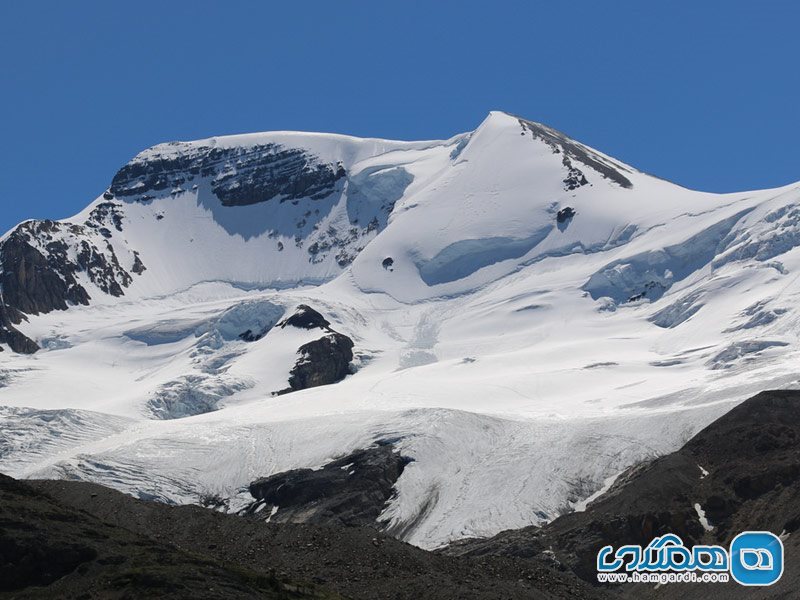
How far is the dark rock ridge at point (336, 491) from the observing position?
135 meters

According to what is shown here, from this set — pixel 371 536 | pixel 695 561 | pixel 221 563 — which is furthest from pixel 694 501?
pixel 221 563

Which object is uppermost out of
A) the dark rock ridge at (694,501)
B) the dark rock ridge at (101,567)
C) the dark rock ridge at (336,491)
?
the dark rock ridge at (101,567)

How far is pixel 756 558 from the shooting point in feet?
351

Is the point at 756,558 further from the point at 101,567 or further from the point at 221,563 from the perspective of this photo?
the point at 101,567

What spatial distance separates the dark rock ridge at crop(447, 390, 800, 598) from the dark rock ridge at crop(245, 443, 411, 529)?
13685 mm

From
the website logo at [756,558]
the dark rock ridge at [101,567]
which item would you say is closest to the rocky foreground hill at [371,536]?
the dark rock ridge at [101,567]

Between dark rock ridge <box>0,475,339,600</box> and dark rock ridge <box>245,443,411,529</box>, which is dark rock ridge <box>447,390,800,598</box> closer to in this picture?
dark rock ridge <box>245,443,411,529</box>

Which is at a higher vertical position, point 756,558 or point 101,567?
point 101,567

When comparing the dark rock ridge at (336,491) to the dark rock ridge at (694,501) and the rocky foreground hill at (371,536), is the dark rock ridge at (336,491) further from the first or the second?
the dark rock ridge at (694,501)

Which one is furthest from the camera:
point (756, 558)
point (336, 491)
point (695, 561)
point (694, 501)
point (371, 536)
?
point (336, 491)

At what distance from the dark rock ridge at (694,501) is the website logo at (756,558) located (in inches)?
65.5

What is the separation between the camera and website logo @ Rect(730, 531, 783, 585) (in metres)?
101

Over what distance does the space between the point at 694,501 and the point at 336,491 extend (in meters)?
32.6

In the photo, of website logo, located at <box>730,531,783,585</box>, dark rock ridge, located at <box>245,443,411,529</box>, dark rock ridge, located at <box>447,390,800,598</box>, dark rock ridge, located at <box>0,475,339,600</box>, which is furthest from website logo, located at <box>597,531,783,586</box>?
dark rock ridge, located at <box>0,475,339,600</box>
